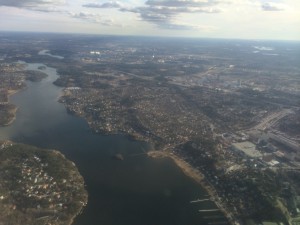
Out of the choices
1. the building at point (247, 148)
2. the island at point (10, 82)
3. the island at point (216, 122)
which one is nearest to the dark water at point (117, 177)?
the island at point (10, 82)

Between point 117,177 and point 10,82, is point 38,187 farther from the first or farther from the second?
point 10,82

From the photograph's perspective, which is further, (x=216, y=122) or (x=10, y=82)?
(x=10, y=82)

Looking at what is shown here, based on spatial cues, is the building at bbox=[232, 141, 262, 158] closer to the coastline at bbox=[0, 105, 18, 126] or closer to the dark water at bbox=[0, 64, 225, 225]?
the dark water at bbox=[0, 64, 225, 225]

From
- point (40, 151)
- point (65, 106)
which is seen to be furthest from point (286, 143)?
point (65, 106)

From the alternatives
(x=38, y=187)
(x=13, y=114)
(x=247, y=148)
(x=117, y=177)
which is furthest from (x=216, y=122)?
(x=38, y=187)

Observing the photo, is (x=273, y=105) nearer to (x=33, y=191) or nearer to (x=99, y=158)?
(x=99, y=158)

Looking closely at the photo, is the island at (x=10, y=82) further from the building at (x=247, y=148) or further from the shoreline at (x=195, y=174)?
the building at (x=247, y=148)
